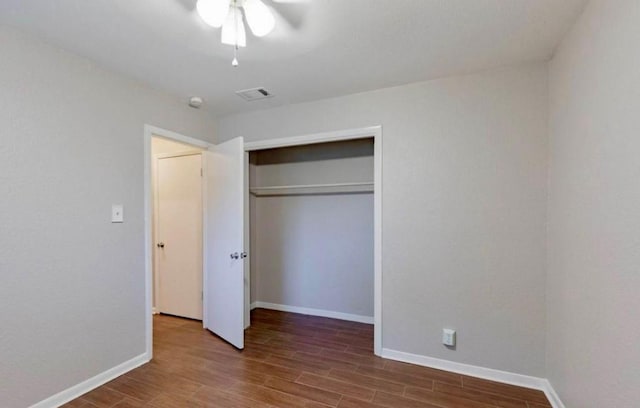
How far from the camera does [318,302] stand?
3854mm

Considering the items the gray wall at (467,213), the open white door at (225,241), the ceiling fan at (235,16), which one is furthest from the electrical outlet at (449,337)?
the ceiling fan at (235,16)

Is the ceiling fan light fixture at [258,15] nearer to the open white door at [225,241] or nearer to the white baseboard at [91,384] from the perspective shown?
the open white door at [225,241]

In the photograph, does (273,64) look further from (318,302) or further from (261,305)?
(261,305)

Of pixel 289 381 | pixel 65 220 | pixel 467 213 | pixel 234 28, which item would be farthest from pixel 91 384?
pixel 467 213

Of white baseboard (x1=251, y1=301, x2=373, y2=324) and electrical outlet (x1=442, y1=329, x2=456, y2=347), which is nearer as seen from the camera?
electrical outlet (x1=442, y1=329, x2=456, y2=347)

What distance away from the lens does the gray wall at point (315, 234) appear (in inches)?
143

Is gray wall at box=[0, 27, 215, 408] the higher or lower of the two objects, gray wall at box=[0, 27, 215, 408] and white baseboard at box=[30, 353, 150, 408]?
the higher

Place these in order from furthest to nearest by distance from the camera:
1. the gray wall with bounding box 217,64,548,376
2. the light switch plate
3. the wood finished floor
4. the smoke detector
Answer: the smoke detector, the light switch plate, the gray wall with bounding box 217,64,548,376, the wood finished floor

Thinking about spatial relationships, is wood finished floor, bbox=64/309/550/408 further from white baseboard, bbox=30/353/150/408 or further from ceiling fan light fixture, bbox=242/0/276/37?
ceiling fan light fixture, bbox=242/0/276/37

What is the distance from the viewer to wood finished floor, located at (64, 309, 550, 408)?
2.08 meters

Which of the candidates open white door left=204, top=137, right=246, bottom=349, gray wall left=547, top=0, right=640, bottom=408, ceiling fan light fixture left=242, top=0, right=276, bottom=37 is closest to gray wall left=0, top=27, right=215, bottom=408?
open white door left=204, top=137, right=246, bottom=349

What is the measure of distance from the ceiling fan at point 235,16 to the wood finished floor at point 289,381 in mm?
2331

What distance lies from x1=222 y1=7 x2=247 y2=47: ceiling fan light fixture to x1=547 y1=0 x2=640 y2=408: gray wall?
1.77 meters

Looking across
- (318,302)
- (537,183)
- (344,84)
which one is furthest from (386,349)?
(344,84)
